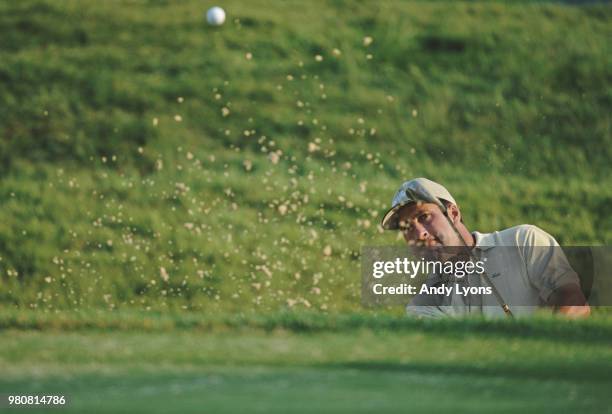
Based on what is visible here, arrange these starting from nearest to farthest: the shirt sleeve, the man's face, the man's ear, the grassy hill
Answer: the shirt sleeve, the man's face, the man's ear, the grassy hill

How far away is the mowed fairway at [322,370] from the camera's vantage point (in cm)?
496

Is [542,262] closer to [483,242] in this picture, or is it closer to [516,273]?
[516,273]

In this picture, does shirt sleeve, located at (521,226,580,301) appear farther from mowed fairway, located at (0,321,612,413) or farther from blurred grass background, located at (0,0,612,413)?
blurred grass background, located at (0,0,612,413)

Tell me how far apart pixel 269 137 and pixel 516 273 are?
1152 cm

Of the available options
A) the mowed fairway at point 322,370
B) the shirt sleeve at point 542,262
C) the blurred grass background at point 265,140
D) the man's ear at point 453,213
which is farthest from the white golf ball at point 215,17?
the mowed fairway at point 322,370

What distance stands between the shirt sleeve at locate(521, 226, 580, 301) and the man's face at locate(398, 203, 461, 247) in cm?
47

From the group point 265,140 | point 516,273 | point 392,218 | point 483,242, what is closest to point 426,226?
point 392,218

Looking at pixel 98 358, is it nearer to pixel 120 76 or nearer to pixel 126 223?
pixel 126 223

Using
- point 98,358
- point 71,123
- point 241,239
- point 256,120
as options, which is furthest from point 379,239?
point 98,358

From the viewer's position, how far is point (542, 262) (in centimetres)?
820

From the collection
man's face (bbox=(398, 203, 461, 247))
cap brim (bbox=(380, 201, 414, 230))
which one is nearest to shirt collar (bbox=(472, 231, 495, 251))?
man's face (bbox=(398, 203, 461, 247))

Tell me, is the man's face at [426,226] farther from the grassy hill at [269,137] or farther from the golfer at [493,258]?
the grassy hill at [269,137]

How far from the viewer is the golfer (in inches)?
320

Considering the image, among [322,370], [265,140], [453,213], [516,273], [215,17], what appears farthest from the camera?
[215,17]
